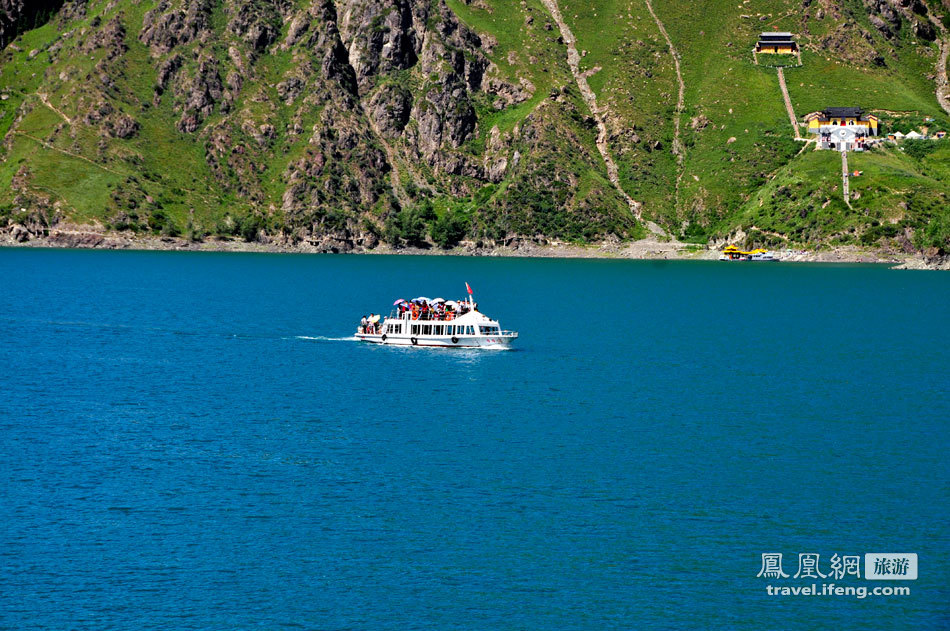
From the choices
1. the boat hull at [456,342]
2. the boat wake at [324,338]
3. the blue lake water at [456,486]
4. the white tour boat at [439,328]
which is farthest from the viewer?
the boat wake at [324,338]

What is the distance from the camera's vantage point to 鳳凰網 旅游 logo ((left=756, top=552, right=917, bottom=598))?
52.1 metres

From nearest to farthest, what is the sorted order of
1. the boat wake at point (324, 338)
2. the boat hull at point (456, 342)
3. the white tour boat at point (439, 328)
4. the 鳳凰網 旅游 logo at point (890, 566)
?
1. the 鳳凰網 旅游 logo at point (890, 566)
2. the boat hull at point (456, 342)
3. the white tour boat at point (439, 328)
4. the boat wake at point (324, 338)

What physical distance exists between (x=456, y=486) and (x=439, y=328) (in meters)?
68.1

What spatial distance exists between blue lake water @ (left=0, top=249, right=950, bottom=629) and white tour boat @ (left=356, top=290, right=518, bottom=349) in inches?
148

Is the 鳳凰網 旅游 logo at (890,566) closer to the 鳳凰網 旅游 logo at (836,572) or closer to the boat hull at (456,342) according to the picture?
the 鳳凰網 旅游 logo at (836,572)

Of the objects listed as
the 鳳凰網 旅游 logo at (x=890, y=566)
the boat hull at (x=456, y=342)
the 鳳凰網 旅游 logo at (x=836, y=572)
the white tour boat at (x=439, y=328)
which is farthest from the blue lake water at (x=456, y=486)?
the white tour boat at (x=439, y=328)

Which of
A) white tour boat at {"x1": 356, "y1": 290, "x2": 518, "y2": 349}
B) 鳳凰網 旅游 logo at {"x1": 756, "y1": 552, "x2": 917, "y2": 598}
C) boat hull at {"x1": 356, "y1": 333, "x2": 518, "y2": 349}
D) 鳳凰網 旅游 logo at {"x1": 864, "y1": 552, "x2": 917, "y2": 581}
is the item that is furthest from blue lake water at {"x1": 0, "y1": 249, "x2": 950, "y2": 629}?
white tour boat at {"x1": 356, "y1": 290, "x2": 518, "y2": 349}

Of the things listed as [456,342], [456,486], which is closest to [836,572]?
[456,486]

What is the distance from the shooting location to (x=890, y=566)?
54.5 m

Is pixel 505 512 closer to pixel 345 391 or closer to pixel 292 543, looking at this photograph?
pixel 292 543

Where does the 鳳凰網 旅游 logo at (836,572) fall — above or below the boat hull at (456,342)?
below

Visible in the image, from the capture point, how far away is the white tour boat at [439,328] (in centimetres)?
13438

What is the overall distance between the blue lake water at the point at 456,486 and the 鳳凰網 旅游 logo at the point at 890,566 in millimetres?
829

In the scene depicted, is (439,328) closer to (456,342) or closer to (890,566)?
(456,342)
